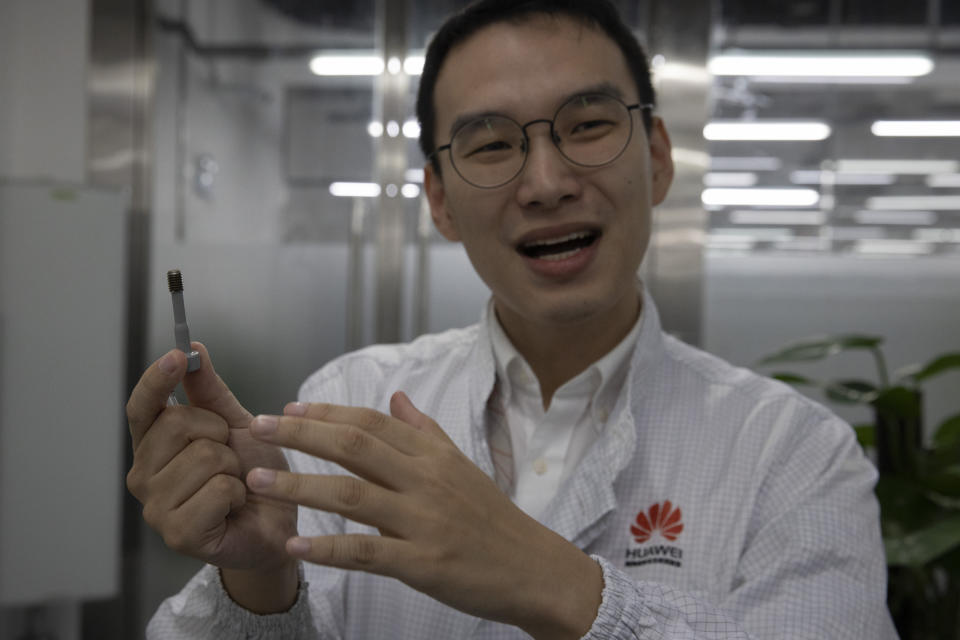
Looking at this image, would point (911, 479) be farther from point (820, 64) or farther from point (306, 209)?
point (306, 209)

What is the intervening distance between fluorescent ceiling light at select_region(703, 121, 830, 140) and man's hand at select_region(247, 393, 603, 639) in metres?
2.42

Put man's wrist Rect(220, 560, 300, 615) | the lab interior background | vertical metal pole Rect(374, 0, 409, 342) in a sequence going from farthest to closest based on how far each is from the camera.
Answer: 1. vertical metal pole Rect(374, 0, 409, 342)
2. the lab interior background
3. man's wrist Rect(220, 560, 300, 615)

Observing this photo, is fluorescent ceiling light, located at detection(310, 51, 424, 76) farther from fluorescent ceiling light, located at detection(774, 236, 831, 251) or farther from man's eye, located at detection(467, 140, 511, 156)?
man's eye, located at detection(467, 140, 511, 156)

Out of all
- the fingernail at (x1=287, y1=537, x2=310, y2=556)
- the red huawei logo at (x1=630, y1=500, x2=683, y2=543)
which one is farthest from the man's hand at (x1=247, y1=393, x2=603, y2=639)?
the red huawei logo at (x1=630, y1=500, x2=683, y2=543)

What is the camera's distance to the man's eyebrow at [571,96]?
1.03 m

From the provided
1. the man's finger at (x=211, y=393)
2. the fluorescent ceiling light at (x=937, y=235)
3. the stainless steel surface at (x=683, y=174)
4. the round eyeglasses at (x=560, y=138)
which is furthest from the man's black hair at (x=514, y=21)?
the fluorescent ceiling light at (x=937, y=235)

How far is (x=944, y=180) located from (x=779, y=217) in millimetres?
554

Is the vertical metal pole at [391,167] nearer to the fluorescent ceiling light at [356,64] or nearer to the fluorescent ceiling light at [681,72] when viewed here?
the fluorescent ceiling light at [356,64]

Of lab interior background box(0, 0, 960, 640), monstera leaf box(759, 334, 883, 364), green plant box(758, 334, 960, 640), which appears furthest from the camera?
lab interior background box(0, 0, 960, 640)

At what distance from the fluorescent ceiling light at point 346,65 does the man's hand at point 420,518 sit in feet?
8.12

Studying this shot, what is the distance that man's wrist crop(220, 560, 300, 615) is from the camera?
87cm

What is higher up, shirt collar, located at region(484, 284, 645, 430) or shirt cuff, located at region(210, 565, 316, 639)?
shirt collar, located at region(484, 284, 645, 430)

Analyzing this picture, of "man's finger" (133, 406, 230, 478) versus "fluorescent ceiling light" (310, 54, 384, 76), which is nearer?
"man's finger" (133, 406, 230, 478)

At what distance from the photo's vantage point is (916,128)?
8.98ft
